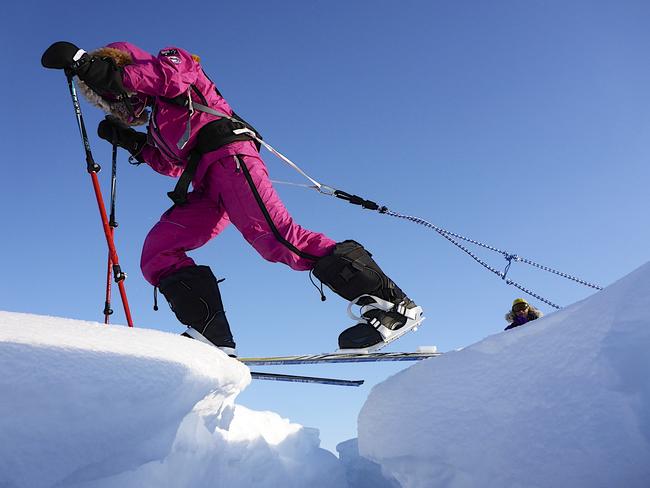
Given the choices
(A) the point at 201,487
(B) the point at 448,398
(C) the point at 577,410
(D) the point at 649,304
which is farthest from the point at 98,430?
(D) the point at 649,304

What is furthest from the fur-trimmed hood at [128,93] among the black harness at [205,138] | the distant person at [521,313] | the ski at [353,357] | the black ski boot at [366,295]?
the distant person at [521,313]

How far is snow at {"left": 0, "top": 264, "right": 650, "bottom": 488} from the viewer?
→ 1.20m

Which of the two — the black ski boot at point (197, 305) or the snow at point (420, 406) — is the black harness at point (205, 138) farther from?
the snow at point (420, 406)

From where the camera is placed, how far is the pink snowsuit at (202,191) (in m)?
3.11

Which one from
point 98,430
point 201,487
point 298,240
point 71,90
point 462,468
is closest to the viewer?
point 98,430

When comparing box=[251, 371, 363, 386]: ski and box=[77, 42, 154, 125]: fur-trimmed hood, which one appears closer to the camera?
box=[77, 42, 154, 125]: fur-trimmed hood

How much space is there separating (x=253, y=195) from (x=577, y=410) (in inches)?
88.2

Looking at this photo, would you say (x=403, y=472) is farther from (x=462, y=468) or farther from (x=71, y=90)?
(x=71, y=90)

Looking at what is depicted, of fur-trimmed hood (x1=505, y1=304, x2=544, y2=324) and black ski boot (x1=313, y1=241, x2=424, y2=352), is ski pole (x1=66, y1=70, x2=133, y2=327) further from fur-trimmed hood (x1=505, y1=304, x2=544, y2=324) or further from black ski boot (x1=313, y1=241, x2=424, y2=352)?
fur-trimmed hood (x1=505, y1=304, x2=544, y2=324)

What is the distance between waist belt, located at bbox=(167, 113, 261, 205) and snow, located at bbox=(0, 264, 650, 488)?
1628 mm

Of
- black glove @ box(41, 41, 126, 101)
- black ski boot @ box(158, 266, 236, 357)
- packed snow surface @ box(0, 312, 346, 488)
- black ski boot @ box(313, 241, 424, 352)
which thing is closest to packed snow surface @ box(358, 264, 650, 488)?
packed snow surface @ box(0, 312, 346, 488)

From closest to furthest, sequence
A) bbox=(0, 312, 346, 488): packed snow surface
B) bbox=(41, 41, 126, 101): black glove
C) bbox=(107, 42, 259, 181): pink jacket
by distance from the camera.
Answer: bbox=(0, 312, 346, 488): packed snow surface
bbox=(41, 41, 126, 101): black glove
bbox=(107, 42, 259, 181): pink jacket

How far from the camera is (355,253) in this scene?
10.4 ft

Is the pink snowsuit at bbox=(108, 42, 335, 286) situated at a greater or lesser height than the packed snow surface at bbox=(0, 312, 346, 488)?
greater
